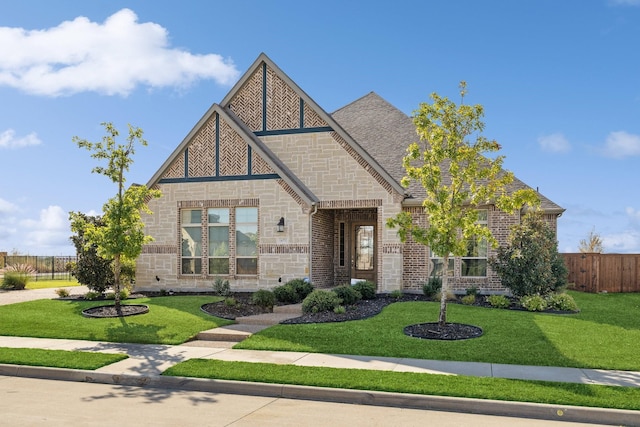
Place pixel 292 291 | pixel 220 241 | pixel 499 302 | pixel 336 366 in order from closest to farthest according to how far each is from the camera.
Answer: pixel 336 366 < pixel 499 302 < pixel 292 291 < pixel 220 241

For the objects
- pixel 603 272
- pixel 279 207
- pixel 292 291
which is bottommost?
pixel 292 291

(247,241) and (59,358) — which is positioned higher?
(247,241)

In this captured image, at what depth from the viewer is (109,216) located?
55.7 feet

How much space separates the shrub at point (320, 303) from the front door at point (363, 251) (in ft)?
22.0

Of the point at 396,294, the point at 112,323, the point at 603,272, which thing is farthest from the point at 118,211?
the point at 603,272

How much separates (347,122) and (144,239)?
12800 millimetres

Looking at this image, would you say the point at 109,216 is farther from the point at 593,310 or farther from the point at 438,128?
the point at 593,310

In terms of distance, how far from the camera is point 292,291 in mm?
18406

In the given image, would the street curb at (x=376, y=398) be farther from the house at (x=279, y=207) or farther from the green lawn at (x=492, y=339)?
the house at (x=279, y=207)

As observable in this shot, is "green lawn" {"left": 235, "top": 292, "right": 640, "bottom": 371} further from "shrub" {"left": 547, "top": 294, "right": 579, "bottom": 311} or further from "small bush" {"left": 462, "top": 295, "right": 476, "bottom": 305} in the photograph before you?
"small bush" {"left": 462, "top": 295, "right": 476, "bottom": 305}

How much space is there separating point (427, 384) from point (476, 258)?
1240cm

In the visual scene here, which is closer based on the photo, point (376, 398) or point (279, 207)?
point (376, 398)

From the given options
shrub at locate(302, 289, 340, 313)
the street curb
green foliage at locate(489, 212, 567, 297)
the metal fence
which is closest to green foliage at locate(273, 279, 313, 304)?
shrub at locate(302, 289, 340, 313)

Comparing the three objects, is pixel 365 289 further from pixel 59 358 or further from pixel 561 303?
pixel 59 358
